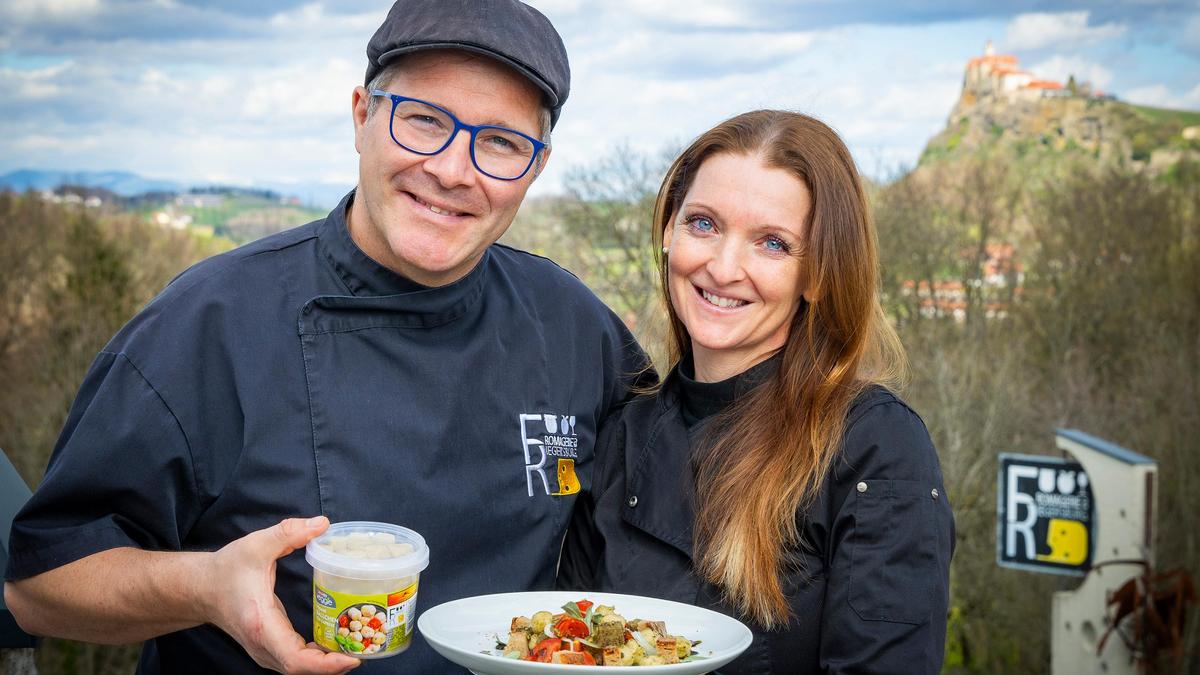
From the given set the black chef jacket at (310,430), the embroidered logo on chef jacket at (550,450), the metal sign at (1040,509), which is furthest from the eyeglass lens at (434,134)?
the metal sign at (1040,509)

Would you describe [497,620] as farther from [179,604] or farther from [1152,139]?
[1152,139]

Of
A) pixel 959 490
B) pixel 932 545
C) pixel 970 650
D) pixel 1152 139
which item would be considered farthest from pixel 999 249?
pixel 932 545

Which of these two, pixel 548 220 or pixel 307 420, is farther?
pixel 548 220

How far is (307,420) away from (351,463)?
149 mm

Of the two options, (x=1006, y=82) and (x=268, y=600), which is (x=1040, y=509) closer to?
(x=268, y=600)

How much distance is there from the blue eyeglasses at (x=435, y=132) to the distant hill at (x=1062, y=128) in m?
29.5

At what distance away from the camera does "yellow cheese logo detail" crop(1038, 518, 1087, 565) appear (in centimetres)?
990

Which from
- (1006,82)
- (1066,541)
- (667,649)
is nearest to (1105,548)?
(1066,541)

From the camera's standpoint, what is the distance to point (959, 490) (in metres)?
21.8

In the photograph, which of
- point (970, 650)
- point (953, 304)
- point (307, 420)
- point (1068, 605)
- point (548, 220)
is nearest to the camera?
point (307, 420)

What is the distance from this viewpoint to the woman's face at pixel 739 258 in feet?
9.95

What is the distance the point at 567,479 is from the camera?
316cm

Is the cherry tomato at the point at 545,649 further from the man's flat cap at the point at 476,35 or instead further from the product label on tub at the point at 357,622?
the man's flat cap at the point at 476,35

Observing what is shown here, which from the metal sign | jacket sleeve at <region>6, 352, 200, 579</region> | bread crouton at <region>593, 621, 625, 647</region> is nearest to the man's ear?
jacket sleeve at <region>6, 352, 200, 579</region>
